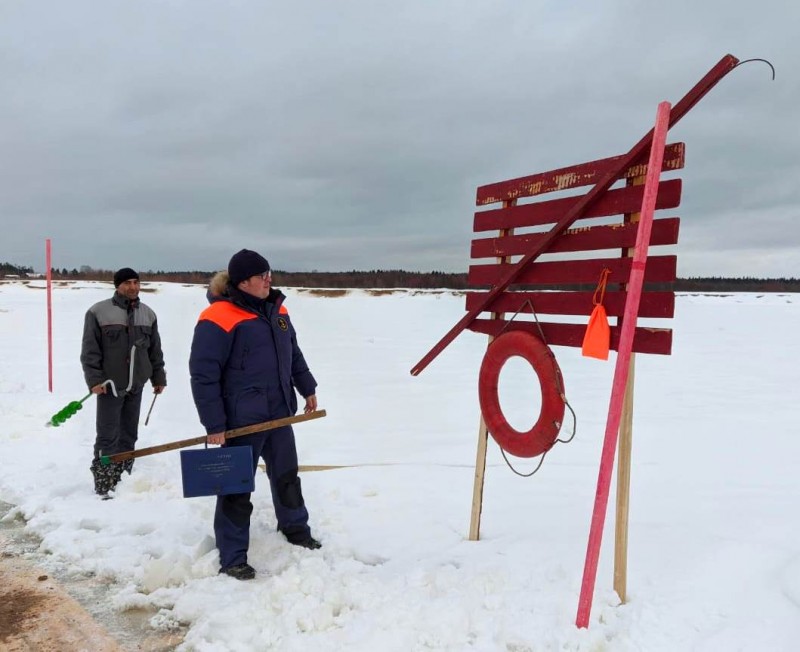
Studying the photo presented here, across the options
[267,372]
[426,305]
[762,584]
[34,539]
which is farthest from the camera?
[426,305]

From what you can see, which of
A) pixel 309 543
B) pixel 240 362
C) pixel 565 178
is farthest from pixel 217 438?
pixel 565 178

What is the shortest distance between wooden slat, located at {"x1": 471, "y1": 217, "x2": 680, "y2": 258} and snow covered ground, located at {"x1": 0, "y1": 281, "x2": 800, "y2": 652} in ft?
5.67

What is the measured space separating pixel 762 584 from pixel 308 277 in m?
73.2

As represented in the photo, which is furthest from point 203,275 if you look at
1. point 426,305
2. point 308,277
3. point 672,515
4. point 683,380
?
point 672,515

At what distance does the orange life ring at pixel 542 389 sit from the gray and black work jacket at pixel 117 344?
2.96m

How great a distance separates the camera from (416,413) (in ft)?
26.7

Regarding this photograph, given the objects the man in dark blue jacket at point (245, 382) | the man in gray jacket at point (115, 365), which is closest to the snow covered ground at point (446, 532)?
the man in dark blue jacket at point (245, 382)

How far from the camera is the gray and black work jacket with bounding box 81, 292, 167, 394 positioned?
4648 mm

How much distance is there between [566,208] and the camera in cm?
324

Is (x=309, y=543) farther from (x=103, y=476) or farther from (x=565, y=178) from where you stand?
(x=565, y=178)

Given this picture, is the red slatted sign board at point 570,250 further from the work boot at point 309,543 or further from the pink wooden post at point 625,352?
the work boot at point 309,543

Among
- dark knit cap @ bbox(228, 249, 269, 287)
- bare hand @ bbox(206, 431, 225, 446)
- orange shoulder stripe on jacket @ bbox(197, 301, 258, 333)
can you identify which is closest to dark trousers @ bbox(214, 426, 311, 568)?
bare hand @ bbox(206, 431, 225, 446)

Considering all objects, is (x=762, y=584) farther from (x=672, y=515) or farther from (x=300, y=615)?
(x=300, y=615)

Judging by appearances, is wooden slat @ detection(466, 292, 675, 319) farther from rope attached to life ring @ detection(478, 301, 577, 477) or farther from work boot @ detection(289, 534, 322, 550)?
work boot @ detection(289, 534, 322, 550)
